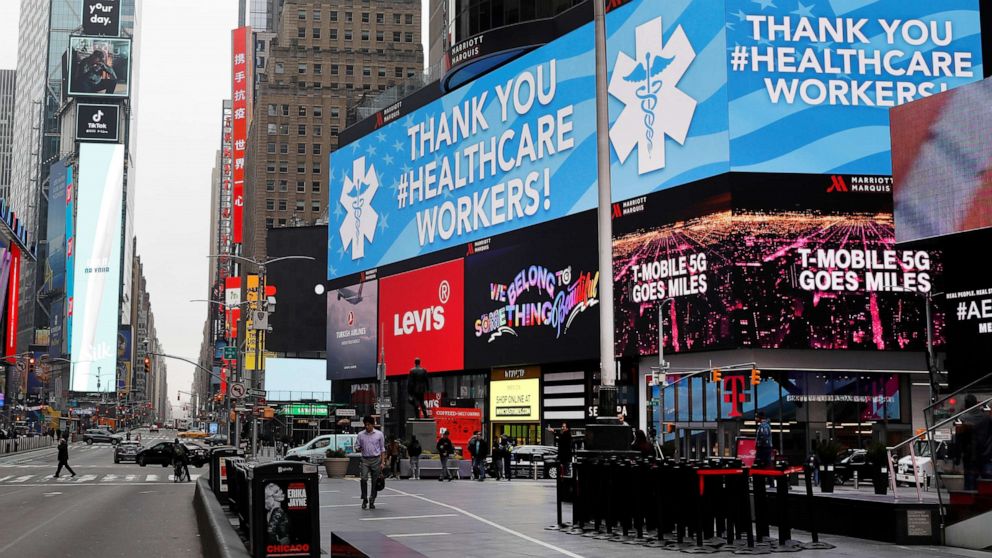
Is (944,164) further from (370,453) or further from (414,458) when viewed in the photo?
(414,458)

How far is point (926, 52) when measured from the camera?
53.4 meters

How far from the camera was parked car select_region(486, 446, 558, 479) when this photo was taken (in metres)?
48.5

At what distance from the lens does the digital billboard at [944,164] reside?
973 inches

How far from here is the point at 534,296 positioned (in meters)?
64.4

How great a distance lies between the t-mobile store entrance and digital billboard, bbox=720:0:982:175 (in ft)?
72.4

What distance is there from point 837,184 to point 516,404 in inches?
1024

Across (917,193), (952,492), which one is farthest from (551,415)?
(952,492)

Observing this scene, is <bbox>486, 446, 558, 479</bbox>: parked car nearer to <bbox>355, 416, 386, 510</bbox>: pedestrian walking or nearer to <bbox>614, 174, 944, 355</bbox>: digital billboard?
<bbox>614, 174, 944, 355</bbox>: digital billboard

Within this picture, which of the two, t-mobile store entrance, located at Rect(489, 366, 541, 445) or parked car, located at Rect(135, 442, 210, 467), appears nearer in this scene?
parked car, located at Rect(135, 442, 210, 467)

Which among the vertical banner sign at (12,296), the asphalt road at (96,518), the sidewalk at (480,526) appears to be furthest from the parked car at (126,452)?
the vertical banner sign at (12,296)

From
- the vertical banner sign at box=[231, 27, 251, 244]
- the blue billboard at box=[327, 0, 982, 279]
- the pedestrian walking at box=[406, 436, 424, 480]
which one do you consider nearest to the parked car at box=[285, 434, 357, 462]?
the pedestrian walking at box=[406, 436, 424, 480]

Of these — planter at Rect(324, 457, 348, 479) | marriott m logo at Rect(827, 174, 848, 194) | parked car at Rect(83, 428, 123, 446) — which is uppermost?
marriott m logo at Rect(827, 174, 848, 194)

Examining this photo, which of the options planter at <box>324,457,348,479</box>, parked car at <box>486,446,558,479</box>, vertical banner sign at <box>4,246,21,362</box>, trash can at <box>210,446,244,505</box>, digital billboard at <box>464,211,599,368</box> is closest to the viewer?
trash can at <box>210,446,244,505</box>

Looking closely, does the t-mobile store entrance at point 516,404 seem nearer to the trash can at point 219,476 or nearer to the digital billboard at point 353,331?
the digital billboard at point 353,331
